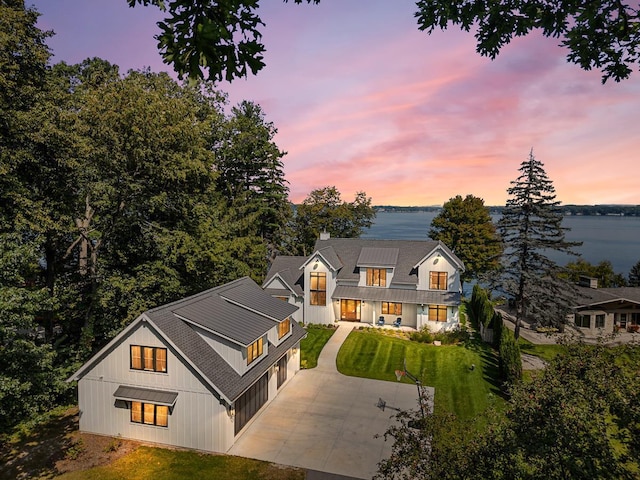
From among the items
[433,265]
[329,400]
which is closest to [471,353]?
[433,265]

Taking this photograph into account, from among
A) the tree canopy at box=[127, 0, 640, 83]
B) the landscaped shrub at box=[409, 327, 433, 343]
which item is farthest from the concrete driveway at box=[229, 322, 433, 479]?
the tree canopy at box=[127, 0, 640, 83]

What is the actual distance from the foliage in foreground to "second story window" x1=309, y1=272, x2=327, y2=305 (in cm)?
2718

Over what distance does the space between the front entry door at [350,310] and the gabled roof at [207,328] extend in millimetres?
15732

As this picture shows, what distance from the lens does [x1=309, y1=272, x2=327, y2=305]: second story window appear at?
39.0 metres

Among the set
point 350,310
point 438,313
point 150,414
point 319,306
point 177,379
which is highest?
point 177,379

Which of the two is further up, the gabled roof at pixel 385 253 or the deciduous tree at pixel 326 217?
the deciduous tree at pixel 326 217

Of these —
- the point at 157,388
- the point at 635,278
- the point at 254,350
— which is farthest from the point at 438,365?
the point at 635,278

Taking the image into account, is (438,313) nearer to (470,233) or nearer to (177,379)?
(470,233)

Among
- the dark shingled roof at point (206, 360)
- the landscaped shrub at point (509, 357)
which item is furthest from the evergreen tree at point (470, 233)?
the dark shingled roof at point (206, 360)

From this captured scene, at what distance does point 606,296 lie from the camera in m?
38.1

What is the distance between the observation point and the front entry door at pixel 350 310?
40.0m

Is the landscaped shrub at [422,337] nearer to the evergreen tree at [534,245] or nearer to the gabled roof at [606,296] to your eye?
the evergreen tree at [534,245]

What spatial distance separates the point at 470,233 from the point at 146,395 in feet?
151

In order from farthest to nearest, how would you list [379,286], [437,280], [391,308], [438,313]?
[379,286], [391,308], [437,280], [438,313]
